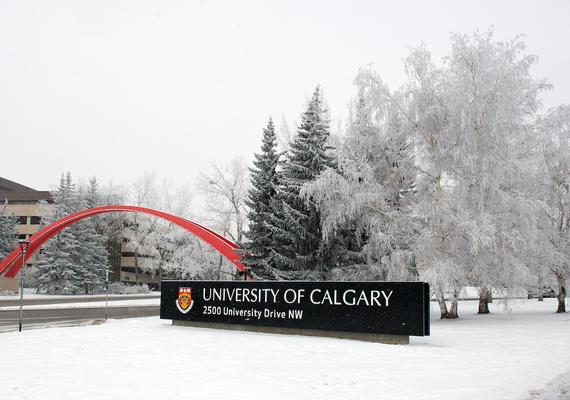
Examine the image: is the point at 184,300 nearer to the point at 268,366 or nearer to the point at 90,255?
the point at 268,366

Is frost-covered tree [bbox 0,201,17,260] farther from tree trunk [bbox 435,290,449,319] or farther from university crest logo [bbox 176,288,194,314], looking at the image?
tree trunk [bbox 435,290,449,319]

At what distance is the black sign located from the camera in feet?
45.6

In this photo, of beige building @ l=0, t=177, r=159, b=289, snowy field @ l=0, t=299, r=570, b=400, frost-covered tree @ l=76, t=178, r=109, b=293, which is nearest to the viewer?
snowy field @ l=0, t=299, r=570, b=400

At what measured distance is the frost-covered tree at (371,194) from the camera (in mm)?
22969

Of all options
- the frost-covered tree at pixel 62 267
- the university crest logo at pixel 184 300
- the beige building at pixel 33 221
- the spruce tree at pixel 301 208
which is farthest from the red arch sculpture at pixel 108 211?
the beige building at pixel 33 221

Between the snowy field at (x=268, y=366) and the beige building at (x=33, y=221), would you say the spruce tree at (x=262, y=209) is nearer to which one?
the snowy field at (x=268, y=366)

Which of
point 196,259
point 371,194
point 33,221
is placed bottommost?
point 196,259

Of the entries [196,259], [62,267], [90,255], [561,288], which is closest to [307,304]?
[561,288]

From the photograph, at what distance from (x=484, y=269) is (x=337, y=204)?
6.54 m

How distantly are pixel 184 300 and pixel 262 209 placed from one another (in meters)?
9.72

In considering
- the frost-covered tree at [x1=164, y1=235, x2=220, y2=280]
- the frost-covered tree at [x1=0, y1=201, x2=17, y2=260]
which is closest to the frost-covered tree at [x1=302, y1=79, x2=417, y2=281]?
the frost-covered tree at [x1=164, y1=235, x2=220, y2=280]

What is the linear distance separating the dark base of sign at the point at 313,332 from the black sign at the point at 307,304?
13cm

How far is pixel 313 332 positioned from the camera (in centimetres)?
1552

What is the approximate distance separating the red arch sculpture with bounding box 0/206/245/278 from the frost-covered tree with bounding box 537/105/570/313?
16486 millimetres
